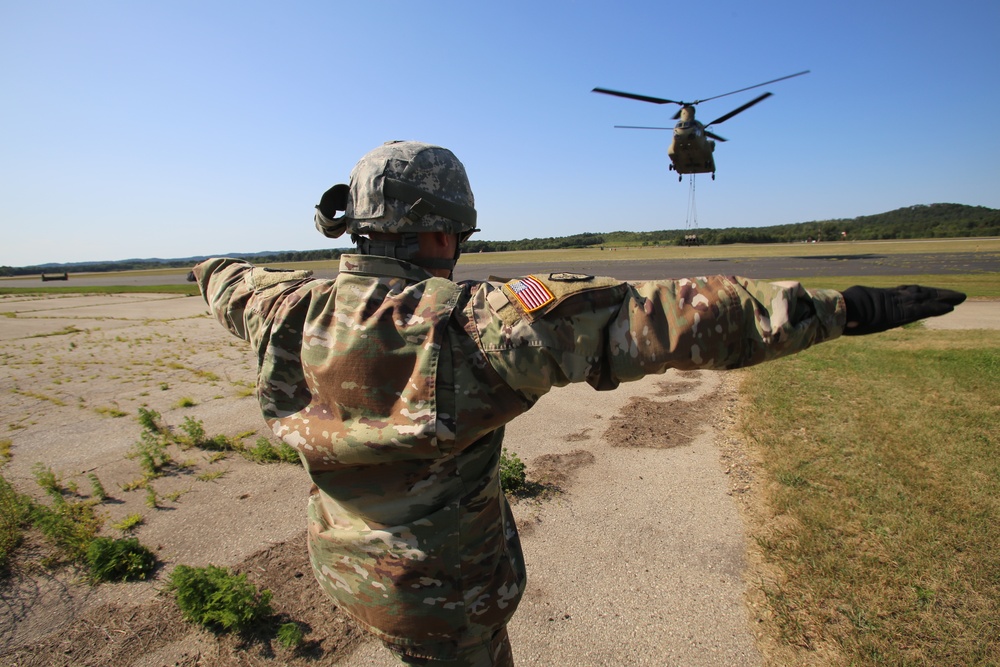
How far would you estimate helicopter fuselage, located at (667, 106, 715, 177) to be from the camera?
33.3 meters

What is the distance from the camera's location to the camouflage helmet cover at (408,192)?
202cm

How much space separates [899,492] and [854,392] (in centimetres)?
353

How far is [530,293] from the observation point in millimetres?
1591

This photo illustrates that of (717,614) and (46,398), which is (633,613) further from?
(46,398)

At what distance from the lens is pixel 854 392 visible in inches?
326

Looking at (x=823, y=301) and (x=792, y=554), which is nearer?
(x=823, y=301)

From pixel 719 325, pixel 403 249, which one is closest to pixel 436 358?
pixel 403 249

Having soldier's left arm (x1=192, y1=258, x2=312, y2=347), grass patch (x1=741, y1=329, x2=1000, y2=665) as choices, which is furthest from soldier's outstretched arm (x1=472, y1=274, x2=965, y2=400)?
grass patch (x1=741, y1=329, x2=1000, y2=665)

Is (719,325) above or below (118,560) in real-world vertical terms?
above

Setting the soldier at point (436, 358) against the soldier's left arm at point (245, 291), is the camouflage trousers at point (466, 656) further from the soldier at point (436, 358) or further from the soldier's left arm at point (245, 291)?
the soldier's left arm at point (245, 291)

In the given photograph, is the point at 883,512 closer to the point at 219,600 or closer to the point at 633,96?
the point at 219,600

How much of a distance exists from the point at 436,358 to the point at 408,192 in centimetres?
71

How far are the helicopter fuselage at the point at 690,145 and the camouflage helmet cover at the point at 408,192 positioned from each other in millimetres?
35047

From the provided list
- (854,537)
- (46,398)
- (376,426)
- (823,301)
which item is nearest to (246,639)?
(376,426)
